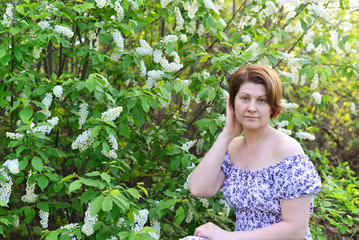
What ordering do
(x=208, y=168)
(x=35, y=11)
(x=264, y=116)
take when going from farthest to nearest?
1. (x=35, y=11)
2. (x=208, y=168)
3. (x=264, y=116)

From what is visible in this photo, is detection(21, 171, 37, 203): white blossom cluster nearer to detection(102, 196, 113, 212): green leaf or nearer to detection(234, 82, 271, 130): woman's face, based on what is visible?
detection(102, 196, 113, 212): green leaf

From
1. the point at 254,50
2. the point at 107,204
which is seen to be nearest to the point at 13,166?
the point at 107,204

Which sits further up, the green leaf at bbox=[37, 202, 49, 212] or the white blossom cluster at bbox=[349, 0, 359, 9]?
the white blossom cluster at bbox=[349, 0, 359, 9]

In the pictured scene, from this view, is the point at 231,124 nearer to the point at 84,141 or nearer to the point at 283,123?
the point at 84,141

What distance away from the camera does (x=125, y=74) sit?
3.97m

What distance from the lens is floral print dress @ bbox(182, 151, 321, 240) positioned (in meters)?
2.17

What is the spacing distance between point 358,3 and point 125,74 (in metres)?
2.18

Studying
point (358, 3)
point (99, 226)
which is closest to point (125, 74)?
point (99, 226)

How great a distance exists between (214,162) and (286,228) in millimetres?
563

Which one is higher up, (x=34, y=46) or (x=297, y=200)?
(x=34, y=46)

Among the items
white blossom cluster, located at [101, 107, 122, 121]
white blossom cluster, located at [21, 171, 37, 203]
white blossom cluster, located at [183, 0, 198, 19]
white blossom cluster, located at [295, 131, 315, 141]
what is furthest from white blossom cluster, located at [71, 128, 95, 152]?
white blossom cluster, located at [295, 131, 315, 141]

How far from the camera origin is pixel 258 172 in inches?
93.0

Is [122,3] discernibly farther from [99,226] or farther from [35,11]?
[99,226]

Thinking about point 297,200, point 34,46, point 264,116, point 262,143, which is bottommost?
point 297,200
